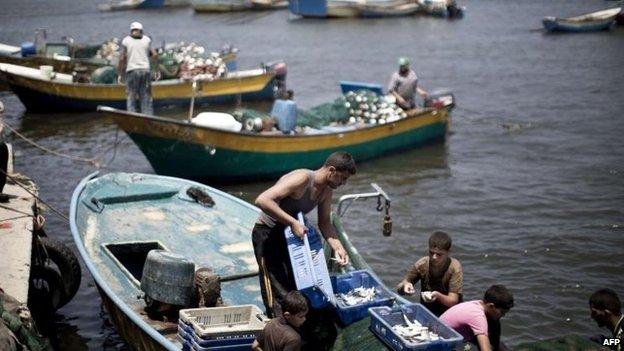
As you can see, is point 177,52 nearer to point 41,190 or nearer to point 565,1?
point 41,190

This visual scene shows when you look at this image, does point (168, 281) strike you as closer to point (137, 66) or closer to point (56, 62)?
point (137, 66)

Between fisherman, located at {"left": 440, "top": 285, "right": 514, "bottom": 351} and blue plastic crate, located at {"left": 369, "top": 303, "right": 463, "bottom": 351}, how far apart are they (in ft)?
0.51

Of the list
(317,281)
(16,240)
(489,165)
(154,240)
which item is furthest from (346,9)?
(317,281)

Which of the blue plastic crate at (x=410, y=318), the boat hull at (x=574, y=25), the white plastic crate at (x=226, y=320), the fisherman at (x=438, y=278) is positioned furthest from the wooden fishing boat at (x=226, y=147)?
the boat hull at (x=574, y=25)

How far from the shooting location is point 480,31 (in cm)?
4019

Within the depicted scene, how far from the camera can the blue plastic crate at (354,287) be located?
7562 mm

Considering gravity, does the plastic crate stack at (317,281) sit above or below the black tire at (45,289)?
above

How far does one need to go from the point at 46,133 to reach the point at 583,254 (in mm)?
13473

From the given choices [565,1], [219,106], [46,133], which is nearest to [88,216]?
[46,133]

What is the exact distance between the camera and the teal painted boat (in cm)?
795

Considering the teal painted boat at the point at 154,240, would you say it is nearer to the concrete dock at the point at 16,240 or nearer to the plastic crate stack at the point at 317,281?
the plastic crate stack at the point at 317,281

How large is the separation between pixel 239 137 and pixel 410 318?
311 inches

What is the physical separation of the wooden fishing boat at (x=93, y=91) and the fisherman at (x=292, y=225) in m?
14.3

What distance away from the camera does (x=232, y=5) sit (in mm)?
51312
